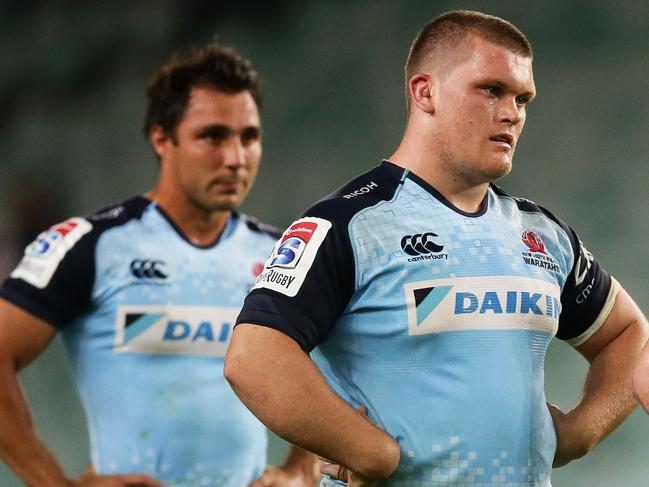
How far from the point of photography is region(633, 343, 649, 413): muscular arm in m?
2.14

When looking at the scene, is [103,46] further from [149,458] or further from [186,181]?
[149,458]

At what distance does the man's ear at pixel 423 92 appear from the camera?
7.70ft

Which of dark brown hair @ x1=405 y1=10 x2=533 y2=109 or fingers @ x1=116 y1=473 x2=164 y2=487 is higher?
dark brown hair @ x1=405 y1=10 x2=533 y2=109

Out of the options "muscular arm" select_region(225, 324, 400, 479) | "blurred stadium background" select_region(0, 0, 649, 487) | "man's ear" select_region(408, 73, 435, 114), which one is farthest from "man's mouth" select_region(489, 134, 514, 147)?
"blurred stadium background" select_region(0, 0, 649, 487)

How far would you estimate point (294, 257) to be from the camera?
7.02ft

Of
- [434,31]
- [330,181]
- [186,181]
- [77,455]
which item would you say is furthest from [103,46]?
[434,31]

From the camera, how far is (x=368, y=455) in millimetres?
2066

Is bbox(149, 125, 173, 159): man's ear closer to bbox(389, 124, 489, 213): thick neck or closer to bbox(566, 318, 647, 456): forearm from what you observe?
bbox(389, 124, 489, 213): thick neck

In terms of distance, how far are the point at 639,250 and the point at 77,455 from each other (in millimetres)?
3188

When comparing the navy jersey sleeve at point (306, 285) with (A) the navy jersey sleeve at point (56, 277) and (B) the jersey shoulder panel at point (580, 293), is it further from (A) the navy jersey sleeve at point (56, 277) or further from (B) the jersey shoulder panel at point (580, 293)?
(A) the navy jersey sleeve at point (56, 277)

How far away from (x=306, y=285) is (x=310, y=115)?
5.06 meters

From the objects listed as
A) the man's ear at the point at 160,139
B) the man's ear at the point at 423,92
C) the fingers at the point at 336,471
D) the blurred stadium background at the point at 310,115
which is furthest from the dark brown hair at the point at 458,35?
the blurred stadium background at the point at 310,115

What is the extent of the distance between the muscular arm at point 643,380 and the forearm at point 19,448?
1674mm

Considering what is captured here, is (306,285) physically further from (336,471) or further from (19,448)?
(19,448)
